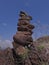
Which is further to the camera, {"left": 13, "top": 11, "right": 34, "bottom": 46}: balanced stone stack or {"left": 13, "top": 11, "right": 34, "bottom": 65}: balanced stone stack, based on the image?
{"left": 13, "top": 11, "right": 34, "bottom": 46}: balanced stone stack

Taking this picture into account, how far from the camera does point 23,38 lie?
2044cm

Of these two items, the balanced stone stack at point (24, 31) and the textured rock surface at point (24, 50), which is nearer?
the textured rock surface at point (24, 50)

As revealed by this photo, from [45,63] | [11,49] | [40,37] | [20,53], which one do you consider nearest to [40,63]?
[45,63]

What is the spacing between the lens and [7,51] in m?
20.8

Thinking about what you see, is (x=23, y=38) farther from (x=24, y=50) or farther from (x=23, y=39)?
(x=24, y=50)

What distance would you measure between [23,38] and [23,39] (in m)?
0.10

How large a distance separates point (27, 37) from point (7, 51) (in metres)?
2.14

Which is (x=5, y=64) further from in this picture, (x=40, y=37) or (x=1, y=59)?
(x=40, y=37)

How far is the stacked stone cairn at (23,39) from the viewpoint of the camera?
19781 millimetres

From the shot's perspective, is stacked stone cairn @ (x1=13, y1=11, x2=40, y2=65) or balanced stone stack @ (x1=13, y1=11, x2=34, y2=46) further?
balanced stone stack @ (x1=13, y1=11, x2=34, y2=46)

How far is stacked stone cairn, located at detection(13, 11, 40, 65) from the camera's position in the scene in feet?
64.9

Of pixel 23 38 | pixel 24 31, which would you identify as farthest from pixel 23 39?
pixel 24 31

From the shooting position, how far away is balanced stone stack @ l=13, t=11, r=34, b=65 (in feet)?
64.9

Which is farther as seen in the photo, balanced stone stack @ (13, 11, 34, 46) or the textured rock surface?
balanced stone stack @ (13, 11, 34, 46)
